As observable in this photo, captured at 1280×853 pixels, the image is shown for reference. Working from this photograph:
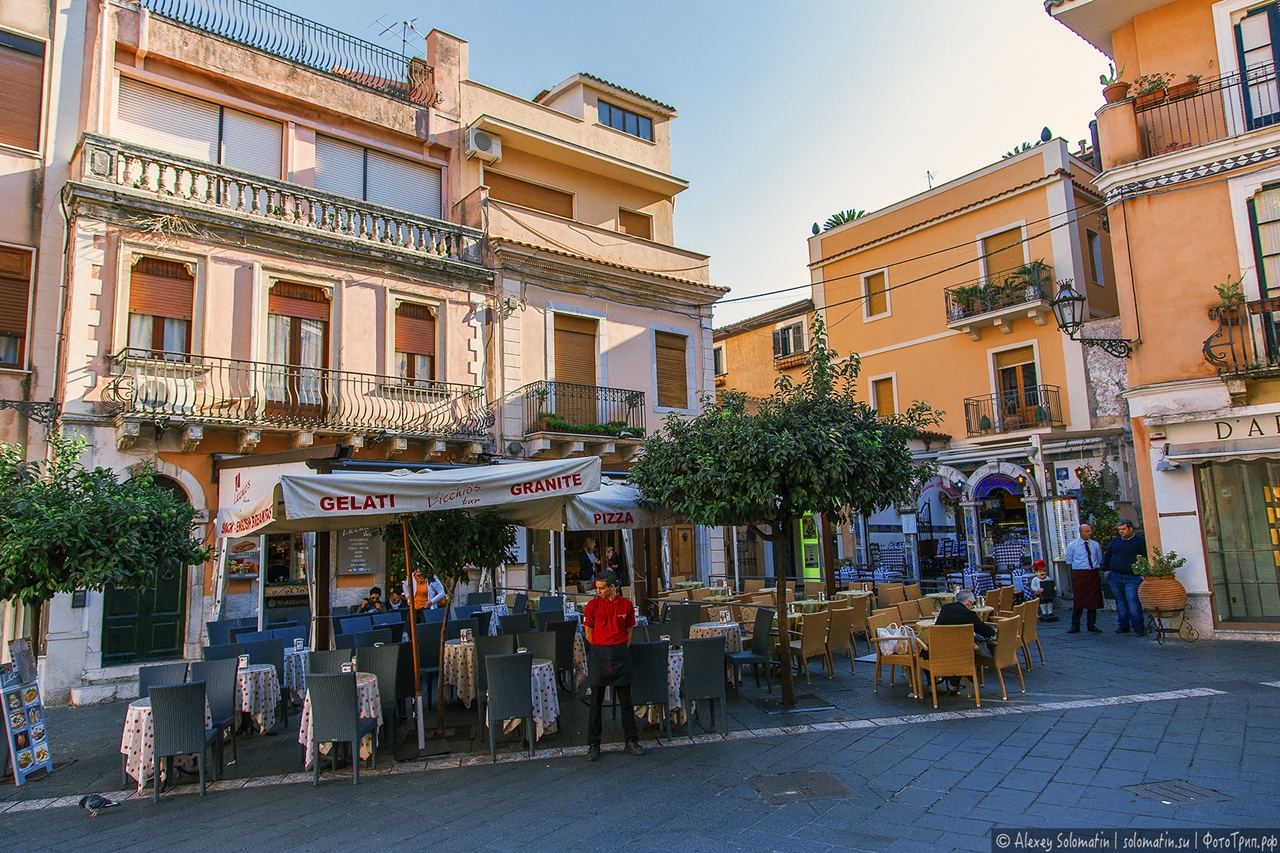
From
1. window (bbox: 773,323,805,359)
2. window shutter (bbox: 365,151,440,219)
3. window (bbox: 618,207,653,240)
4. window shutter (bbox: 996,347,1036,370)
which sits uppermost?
window (bbox: 618,207,653,240)

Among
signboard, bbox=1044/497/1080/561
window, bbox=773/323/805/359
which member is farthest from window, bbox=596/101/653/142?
signboard, bbox=1044/497/1080/561

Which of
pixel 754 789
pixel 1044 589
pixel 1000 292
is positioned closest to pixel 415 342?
pixel 754 789

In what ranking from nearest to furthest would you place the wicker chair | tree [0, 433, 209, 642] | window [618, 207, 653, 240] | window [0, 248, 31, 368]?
1. tree [0, 433, 209, 642]
2. the wicker chair
3. window [0, 248, 31, 368]
4. window [618, 207, 653, 240]

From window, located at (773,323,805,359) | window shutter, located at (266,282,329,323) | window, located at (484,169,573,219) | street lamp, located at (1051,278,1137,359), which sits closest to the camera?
street lamp, located at (1051,278,1137,359)

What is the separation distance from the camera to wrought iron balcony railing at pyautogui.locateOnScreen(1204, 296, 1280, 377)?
35.9 ft

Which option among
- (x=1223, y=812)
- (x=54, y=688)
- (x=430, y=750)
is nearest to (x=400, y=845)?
(x=430, y=750)

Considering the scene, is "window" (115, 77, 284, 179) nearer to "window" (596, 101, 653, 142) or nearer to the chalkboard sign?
the chalkboard sign

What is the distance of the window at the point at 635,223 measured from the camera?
742 inches

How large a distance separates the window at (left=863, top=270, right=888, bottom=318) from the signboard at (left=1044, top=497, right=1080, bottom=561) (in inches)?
336

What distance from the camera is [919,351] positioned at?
2233 centimetres

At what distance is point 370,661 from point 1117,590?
11.4m

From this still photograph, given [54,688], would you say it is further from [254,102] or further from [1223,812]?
[1223,812]

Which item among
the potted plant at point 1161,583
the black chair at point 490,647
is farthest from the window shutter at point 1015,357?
the black chair at point 490,647

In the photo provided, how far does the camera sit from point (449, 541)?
25.2 feet
